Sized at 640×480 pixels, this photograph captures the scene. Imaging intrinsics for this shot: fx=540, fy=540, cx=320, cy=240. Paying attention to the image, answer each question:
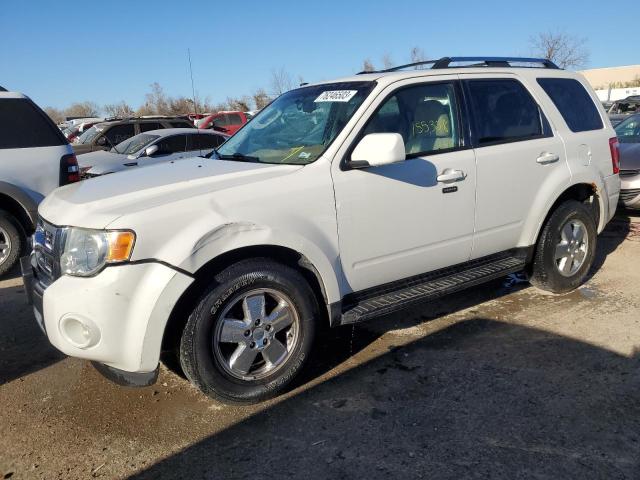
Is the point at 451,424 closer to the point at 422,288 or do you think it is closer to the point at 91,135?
the point at 422,288

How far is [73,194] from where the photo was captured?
10.7 ft

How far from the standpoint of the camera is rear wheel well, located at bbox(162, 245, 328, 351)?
2.92 metres

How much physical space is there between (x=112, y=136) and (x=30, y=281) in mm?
11844

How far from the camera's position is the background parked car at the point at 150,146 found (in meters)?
9.40

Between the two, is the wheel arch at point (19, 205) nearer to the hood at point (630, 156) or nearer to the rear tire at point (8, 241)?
the rear tire at point (8, 241)

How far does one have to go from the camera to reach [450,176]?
3754mm

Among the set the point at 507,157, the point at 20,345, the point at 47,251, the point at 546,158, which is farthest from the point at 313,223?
the point at 20,345

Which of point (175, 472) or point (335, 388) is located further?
point (335, 388)

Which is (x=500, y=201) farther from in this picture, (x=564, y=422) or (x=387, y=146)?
(x=564, y=422)

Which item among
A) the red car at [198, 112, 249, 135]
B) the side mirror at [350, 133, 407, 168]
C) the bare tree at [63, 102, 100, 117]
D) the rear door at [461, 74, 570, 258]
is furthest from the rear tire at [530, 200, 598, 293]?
the bare tree at [63, 102, 100, 117]

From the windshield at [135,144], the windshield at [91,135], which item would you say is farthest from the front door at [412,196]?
the windshield at [91,135]

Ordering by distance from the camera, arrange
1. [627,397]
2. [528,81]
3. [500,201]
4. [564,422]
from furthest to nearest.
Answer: [528,81]
[500,201]
[627,397]
[564,422]

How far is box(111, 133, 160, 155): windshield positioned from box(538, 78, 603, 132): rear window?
7.66 metres

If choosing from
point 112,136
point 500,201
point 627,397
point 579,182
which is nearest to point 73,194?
point 500,201
